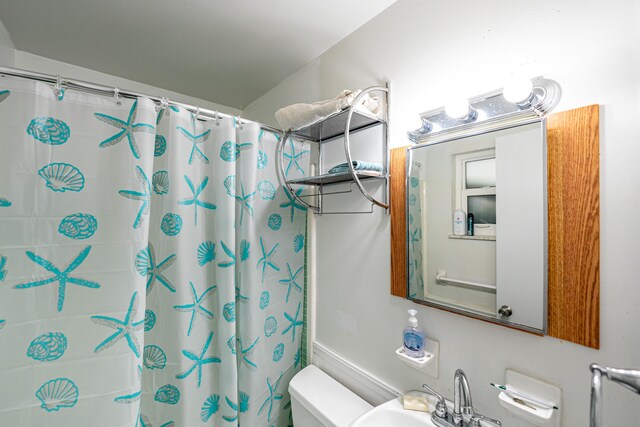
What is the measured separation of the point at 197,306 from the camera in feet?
3.76

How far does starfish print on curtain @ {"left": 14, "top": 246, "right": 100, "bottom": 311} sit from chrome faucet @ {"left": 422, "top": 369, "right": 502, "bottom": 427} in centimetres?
122

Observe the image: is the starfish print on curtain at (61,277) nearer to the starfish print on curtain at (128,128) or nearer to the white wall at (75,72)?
the starfish print on curtain at (128,128)

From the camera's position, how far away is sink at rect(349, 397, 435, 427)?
877mm

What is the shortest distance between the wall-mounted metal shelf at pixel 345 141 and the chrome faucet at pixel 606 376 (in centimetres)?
69

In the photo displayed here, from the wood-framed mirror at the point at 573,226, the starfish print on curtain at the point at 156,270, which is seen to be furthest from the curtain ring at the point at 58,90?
the wood-framed mirror at the point at 573,226

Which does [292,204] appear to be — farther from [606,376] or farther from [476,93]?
[606,376]

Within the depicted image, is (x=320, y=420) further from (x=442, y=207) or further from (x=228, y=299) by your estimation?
(x=442, y=207)

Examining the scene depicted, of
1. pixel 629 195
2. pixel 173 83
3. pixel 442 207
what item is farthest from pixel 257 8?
pixel 629 195

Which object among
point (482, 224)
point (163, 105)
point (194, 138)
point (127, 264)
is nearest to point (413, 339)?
point (482, 224)

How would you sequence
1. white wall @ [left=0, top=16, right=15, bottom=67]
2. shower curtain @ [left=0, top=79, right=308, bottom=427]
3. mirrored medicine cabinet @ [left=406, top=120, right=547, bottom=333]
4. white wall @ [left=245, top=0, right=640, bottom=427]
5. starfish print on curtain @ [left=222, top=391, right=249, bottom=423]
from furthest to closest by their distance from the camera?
white wall @ [left=0, top=16, right=15, bottom=67] → starfish print on curtain @ [left=222, top=391, right=249, bottom=423] → shower curtain @ [left=0, top=79, right=308, bottom=427] → mirrored medicine cabinet @ [left=406, top=120, right=547, bottom=333] → white wall @ [left=245, top=0, right=640, bottom=427]

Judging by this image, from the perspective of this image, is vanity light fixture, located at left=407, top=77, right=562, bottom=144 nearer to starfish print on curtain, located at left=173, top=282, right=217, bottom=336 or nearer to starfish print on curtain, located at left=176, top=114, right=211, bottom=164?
starfish print on curtain, located at left=176, top=114, right=211, bottom=164

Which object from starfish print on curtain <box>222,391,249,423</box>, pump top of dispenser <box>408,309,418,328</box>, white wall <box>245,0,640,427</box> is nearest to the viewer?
white wall <box>245,0,640,427</box>

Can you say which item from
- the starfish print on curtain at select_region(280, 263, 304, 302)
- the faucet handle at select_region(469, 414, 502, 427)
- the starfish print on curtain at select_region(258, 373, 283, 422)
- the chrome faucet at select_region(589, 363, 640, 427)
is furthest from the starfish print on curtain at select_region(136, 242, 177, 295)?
the chrome faucet at select_region(589, 363, 640, 427)

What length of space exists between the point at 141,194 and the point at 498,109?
122 centimetres
